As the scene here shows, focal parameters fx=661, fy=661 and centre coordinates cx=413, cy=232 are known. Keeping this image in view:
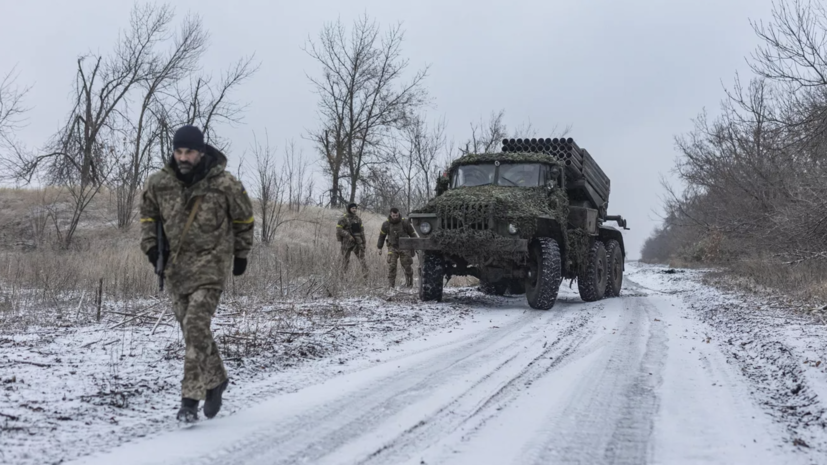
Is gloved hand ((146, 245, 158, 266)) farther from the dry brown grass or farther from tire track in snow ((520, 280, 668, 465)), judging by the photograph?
the dry brown grass

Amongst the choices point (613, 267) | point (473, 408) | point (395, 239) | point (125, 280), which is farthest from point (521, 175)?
point (473, 408)

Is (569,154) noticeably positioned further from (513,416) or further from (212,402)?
(212,402)

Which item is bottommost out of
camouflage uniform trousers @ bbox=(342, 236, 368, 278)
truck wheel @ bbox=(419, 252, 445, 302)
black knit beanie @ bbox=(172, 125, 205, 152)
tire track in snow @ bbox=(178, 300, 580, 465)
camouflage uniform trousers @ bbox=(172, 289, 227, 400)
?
tire track in snow @ bbox=(178, 300, 580, 465)

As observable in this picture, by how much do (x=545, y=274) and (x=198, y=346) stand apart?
683 centimetres

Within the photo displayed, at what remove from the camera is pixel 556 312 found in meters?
9.86

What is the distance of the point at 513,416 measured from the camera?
4059 millimetres

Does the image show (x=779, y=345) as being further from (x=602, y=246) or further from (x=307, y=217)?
(x=307, y=217)

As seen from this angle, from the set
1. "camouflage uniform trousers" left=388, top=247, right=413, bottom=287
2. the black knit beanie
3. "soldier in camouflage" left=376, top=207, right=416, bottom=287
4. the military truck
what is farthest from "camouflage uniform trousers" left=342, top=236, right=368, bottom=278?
the black knit beanie

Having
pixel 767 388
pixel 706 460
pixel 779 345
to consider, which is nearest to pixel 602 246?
pixel 779 345

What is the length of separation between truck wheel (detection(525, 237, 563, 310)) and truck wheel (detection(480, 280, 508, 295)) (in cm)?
258

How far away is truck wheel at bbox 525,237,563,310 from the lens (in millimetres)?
9852

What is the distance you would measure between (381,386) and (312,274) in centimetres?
690

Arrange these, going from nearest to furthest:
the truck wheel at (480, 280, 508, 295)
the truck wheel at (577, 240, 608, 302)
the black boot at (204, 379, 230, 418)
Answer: the black boot at (204, 379, 230, 418) → the truck wheel at (577, 240, 608, 302) → the truck wheel at (480, 280, 508, 295)

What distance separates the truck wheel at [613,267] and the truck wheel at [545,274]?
11.3 ft
